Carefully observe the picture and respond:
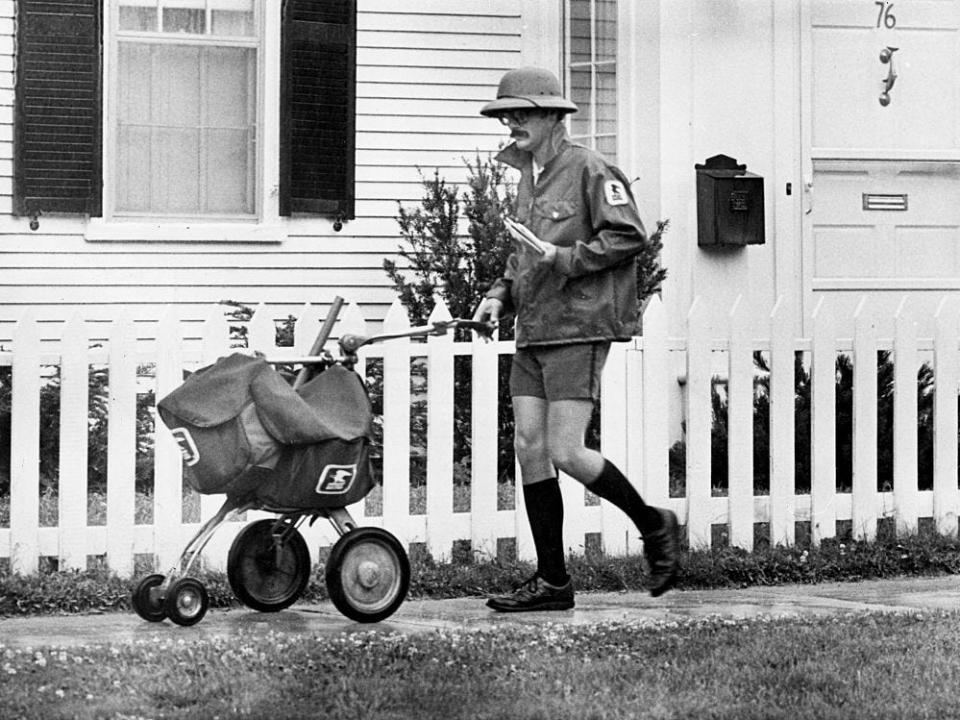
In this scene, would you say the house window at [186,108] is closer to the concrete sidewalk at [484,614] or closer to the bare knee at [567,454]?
the concrete sidewalk at [484,614]

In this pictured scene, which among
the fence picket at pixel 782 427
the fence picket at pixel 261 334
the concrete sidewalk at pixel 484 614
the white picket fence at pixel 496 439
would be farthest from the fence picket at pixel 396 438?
the fence picket at pixel 782 427

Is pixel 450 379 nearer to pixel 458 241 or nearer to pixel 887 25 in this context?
pixel 458 241

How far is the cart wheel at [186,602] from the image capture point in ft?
20.1

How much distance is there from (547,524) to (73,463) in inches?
77.1

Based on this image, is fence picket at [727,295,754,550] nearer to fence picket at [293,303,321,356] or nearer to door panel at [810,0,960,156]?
fence picket at [293,303,321,356]

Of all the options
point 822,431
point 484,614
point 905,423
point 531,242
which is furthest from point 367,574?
point 905,423

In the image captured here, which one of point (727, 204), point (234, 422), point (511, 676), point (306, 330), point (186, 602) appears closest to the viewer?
point (511, 676)

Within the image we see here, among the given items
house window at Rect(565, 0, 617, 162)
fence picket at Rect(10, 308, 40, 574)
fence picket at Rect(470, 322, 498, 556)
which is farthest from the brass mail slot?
fence picket at Rect(10, 308, 40, 574)

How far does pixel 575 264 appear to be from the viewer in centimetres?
Answer: 619

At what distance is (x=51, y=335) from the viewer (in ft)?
36.1

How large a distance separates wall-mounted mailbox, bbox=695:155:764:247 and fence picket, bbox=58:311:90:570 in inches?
194

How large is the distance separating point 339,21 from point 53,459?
3.30 meters

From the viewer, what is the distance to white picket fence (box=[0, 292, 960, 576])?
7.25 m

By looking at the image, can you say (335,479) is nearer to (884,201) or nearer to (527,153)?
(527,153)
